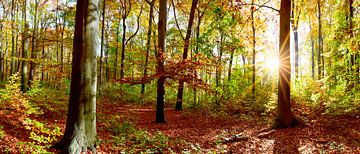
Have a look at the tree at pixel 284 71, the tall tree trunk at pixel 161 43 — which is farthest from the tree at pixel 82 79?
the tree at pixel 284 71

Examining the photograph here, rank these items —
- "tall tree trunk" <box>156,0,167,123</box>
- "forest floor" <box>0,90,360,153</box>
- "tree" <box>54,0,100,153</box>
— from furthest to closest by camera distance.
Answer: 1. "tall tree trunk" <box>156,0,167,123</box>
2. "forest floor" <box>0,90,360,153</box>
3. "tree" <box>54,0,100,153</box>

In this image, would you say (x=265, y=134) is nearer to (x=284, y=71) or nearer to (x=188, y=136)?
(x=284, y=71)

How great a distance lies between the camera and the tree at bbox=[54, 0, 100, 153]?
563 centimetres

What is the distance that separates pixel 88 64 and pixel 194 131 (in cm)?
595

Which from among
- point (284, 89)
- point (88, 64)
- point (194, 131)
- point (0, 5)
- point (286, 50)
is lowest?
point (194, 131)

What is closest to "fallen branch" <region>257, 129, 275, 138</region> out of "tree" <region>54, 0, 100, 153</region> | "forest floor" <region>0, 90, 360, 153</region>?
"forest floor" <region>0, 90, 360, 153</region>

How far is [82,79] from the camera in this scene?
5.69 m

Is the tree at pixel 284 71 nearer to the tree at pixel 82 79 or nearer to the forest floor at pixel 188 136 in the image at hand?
the forest floor at pixel 188 136

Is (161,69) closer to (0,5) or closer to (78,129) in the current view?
(78,129)

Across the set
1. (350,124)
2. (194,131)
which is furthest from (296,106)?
(194,131)

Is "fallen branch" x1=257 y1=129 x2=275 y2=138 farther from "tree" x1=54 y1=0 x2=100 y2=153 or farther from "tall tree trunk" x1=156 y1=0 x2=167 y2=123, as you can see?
"tree" x1=54 y1=0 x2=100 y2=153

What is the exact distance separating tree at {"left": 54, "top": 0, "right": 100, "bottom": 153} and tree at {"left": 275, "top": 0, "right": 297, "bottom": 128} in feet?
23.6

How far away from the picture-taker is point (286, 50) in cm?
993

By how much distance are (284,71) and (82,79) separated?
756 centimetres
